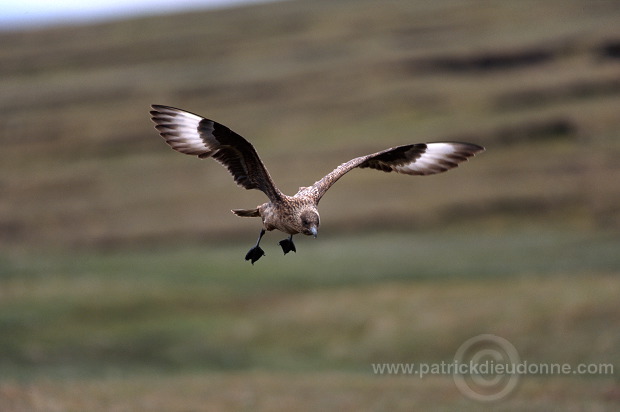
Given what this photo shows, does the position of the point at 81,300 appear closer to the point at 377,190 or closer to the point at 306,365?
the point at 306,365

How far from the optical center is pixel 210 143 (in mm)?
9859

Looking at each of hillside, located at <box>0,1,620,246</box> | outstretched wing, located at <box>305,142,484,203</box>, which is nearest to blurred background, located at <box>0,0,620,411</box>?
hillside, located at <box>0,1,620,246</box>

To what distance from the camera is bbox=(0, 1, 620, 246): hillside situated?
43344 mm

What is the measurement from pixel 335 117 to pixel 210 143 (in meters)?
53.2

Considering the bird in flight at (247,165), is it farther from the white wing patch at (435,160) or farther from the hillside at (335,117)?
Answer: the hillside at (335,117)

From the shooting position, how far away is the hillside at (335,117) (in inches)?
1706

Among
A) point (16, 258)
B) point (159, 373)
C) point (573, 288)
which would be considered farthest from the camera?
point (16, 258)

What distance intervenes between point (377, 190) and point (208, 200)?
316 inches

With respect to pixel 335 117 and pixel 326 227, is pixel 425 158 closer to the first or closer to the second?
pixel 326 227

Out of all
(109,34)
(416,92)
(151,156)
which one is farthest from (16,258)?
(109,34)

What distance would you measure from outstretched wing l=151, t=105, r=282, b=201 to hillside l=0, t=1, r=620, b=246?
31.4m

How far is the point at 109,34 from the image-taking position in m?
112

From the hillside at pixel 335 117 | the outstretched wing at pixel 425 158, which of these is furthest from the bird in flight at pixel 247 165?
the hillside at pixel 335 117

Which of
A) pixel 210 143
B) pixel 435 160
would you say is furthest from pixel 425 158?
pixel 210 143
